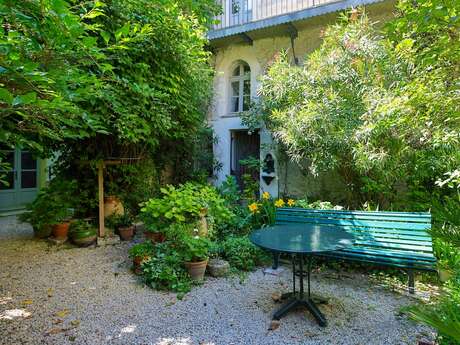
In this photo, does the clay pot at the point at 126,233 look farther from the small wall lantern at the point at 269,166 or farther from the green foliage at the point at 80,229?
the small wall lantern at the point at 269,166

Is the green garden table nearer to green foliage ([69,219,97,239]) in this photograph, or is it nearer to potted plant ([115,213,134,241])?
potted plant ([115,213,134,241])

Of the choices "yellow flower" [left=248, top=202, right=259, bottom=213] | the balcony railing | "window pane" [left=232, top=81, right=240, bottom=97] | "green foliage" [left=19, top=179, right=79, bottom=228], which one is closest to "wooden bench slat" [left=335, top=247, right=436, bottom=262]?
"yellow flower" [left=248, top=202, right=259, bottom=213]

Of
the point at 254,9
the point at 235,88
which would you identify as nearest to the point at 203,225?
the point at 235,88

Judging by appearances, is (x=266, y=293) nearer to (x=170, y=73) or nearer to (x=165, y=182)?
(x=170, y=73)

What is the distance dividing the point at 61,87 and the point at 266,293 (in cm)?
268

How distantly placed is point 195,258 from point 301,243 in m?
1.43

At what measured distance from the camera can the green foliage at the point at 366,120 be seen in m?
3.77

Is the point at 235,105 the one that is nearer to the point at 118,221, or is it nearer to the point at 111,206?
the point at 111,206

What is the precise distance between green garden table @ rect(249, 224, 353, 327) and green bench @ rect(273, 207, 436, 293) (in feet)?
1.86

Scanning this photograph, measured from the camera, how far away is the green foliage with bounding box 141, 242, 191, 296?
3.31 m

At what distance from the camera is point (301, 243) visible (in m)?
2.62

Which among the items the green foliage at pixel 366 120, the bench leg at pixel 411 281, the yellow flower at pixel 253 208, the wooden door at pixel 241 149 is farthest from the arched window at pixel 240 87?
the bench leg at pixel 411 281

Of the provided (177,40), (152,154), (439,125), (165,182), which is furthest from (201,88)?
(439,125)

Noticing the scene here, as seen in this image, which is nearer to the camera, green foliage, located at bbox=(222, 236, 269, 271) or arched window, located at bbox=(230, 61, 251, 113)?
green foliage, located at bbox=(222, 236, 269, 271)
